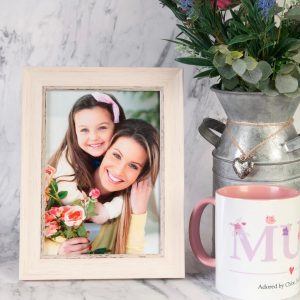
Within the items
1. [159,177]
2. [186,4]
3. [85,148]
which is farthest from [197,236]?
[186,4]

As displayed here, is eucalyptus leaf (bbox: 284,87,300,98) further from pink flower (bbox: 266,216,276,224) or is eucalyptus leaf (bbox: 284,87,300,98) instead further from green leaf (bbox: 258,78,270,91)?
pink flower (bbox: 266,216,276,224)

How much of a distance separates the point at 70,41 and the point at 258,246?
0.44 meters

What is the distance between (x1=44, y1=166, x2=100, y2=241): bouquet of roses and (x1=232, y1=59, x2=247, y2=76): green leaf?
11.0 inches

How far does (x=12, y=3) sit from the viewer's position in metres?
1.18

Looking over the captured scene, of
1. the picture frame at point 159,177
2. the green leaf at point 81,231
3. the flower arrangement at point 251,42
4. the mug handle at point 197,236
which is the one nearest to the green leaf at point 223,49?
the flower arrangement at point 251,42

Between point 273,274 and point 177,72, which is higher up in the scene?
point 177,72

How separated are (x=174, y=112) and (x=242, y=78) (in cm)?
13

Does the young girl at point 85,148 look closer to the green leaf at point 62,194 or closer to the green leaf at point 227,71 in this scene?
the green leaf at point 62,194

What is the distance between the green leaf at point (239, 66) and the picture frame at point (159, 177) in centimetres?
13

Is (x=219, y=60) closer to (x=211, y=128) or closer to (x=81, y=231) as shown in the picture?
(x=211, y=128)

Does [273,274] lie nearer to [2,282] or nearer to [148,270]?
[148,270]

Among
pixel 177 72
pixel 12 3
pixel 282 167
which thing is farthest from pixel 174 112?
pixel 12 3

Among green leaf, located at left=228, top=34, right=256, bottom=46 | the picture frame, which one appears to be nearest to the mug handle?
the picture frame

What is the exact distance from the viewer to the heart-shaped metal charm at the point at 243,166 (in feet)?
3.39
